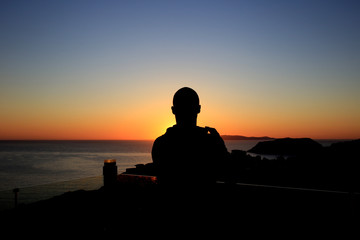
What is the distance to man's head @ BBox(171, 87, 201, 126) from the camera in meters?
1.71

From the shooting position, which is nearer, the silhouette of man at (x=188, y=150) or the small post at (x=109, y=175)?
the silhouette of man at (x=188, y=150)

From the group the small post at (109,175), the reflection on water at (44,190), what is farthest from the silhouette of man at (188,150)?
the reflection on water at (44,190)

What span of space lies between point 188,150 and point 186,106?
12.3 inches

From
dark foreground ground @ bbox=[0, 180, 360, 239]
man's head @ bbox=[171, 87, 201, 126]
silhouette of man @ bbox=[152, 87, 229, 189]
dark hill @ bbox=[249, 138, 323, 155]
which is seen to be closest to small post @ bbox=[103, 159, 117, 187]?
dark foreground ground @ bbox=[0, 180, 360, 239]

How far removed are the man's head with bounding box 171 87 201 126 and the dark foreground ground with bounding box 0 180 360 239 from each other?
0.50 metres

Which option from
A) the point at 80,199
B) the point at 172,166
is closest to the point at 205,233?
the point at 172,166

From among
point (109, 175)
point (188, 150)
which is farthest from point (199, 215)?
point (109, 175)

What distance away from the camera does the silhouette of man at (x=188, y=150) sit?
1.63 metres

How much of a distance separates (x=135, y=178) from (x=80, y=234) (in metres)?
1.29

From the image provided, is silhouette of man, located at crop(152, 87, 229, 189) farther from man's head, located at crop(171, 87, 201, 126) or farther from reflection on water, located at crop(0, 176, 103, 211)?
reflection on water, located at crop(0, 176, 103, 211)

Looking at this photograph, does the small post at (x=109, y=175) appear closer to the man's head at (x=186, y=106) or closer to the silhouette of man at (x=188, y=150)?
the silhouette of man at (x=188, y=150)

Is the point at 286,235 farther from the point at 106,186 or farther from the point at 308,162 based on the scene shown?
the point at 308,162

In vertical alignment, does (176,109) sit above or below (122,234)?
above

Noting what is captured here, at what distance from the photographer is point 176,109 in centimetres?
174
